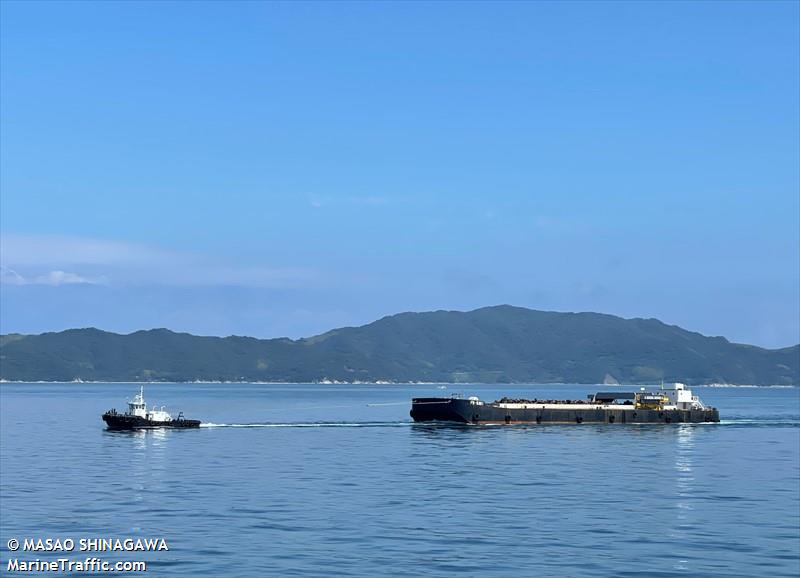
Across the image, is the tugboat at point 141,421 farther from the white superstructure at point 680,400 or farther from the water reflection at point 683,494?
the white superstructure at point 680,400

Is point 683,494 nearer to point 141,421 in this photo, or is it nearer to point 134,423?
point 141,421

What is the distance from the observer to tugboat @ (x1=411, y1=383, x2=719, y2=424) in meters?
170

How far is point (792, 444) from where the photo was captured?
135375mm

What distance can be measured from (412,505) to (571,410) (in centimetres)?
11185

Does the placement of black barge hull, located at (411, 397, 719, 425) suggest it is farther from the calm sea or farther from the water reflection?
the calm sea

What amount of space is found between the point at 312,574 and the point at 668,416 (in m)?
145

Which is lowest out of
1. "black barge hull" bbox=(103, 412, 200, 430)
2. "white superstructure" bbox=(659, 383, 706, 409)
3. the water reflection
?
the water reflection

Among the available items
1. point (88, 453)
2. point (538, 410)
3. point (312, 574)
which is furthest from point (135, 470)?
point (538, 410)

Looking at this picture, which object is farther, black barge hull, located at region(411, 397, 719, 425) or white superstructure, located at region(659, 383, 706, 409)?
white superstructure, located at region(659, 383, 706, 409)

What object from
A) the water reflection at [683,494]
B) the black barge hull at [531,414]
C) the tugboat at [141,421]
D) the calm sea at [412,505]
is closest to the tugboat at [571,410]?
the black barge hull at [531,414]

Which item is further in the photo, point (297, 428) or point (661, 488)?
point (297, 428)

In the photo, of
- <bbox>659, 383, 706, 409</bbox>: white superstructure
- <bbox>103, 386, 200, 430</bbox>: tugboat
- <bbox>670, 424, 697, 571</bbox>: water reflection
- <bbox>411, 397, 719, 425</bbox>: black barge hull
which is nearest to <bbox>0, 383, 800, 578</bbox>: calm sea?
<bbox>670, 424, 697, 571</bbox>: water reflection

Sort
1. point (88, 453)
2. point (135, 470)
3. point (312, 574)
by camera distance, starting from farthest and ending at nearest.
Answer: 1. point (88, 453)
2. point (135, 470)
3. point (312, 574)

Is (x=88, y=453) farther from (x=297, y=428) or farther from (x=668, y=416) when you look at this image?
(x=668, y=416)
